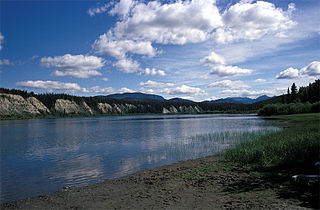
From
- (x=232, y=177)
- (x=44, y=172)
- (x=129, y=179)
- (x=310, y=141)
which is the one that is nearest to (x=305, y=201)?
(x=232, y=177)

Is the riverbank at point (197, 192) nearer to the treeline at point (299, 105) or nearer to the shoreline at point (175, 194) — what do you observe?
the shoreline at point (175, 194)

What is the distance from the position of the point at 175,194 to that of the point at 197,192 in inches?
38.3

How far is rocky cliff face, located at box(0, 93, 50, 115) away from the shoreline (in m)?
149

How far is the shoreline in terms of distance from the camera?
8.80m

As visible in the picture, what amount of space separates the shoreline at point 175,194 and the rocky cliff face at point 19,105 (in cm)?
14868

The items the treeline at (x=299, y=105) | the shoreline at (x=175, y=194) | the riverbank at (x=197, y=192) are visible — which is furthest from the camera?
the treeline at (x=299, y=105)

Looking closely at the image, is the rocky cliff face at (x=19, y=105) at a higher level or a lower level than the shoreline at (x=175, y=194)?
higher

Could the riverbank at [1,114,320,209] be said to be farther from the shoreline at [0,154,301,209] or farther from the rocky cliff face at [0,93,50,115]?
the rocky cliff face at [0,93,50,115]

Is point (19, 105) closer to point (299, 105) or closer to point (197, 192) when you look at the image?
point (299, 105)

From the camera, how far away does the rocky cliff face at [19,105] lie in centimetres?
14125

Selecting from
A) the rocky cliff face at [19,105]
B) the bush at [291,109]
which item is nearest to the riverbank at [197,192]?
the bush at [291,109]

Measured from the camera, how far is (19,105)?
500 ft

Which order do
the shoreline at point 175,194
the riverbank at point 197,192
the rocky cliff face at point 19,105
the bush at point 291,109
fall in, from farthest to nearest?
the rocky cliff face at point 19,105 → the bush at point 291,109 → the shoreline at point 175,194 → the riverbank at point 197,192

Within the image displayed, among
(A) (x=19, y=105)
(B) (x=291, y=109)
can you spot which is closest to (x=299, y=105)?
(B) (x=291, y=109)
